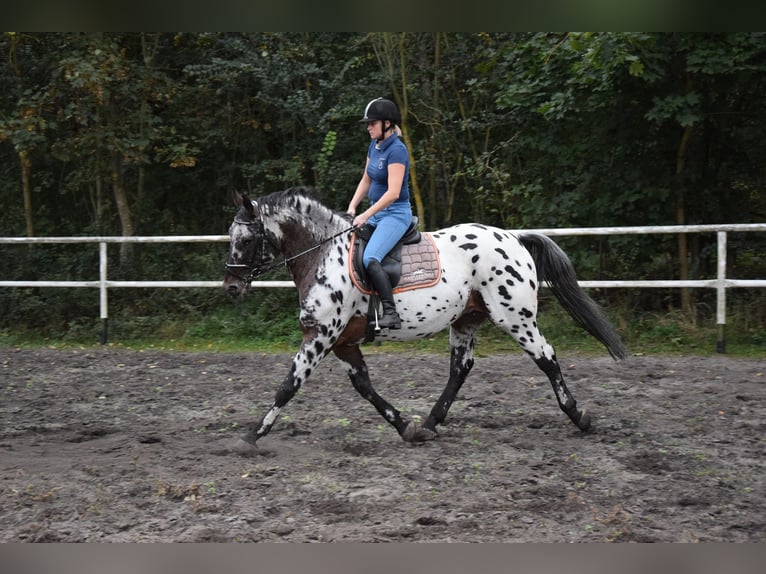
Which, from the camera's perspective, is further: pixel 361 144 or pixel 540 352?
pixel 361 144

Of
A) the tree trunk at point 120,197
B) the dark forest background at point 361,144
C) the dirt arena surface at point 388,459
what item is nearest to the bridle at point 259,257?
the dirt arena surface at point 388,459

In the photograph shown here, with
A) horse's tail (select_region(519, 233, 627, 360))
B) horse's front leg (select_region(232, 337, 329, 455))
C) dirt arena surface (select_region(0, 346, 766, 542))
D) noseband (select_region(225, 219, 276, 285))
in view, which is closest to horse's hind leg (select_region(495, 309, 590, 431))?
dirt arena surface (select_region(0, 346, 766, 542))

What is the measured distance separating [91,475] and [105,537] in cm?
115

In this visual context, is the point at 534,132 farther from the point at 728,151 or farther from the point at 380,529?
the point at 380,529

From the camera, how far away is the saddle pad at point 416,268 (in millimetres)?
5559

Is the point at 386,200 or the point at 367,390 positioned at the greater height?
the point at 386,200

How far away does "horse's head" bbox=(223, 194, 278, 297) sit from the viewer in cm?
551

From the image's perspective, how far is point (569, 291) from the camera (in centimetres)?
620

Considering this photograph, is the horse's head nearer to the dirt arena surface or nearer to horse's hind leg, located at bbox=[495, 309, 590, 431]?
the dirt arena surface

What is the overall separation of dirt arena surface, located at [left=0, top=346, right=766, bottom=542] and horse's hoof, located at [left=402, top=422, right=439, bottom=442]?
0.18 ft

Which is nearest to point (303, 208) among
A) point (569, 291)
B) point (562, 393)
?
point (569, 291)

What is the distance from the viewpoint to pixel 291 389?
5402mm

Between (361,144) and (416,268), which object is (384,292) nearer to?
(416,268)

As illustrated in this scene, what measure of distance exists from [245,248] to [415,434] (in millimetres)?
1801
